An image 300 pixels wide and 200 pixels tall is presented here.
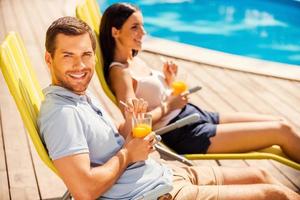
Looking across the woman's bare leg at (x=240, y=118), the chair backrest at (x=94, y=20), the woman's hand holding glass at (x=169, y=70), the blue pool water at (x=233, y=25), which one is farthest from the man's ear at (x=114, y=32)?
the blue pool water at (x=233, y=25)

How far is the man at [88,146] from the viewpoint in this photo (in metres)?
2.02

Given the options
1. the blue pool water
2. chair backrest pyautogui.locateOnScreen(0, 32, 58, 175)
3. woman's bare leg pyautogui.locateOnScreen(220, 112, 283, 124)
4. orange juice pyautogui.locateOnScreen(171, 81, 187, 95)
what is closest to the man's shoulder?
chair backrest pyautogui.locateOnScreen(0, 32, 58, 175)

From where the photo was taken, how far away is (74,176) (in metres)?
1.99

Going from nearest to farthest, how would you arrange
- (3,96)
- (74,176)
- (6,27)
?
(74,176) → (3,96) → (6,27)

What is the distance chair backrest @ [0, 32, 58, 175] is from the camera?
2.22 meters

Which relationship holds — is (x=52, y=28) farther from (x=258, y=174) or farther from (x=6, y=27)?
(x=6, y=27)

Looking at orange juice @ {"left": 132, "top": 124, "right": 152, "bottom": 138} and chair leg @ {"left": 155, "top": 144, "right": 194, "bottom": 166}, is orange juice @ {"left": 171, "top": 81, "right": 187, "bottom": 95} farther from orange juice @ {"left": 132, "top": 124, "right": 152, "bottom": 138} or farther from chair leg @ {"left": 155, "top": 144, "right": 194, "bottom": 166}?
orange juice @ {"left": 132, "top": 124, "right": 152, "bottom": 138}

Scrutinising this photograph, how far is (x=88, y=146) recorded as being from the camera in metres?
2.18

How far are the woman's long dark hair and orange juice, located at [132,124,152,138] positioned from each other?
34.7 inches

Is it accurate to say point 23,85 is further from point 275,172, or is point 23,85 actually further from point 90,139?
point 275,172

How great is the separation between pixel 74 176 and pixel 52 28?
0.59 meters

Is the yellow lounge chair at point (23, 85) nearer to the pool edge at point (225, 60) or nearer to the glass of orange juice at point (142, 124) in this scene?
the glass of orange juice at point (142, 124)

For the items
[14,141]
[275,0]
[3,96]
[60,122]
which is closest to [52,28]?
[60,122]

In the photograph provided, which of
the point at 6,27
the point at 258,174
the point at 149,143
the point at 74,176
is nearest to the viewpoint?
the point at 74,176
